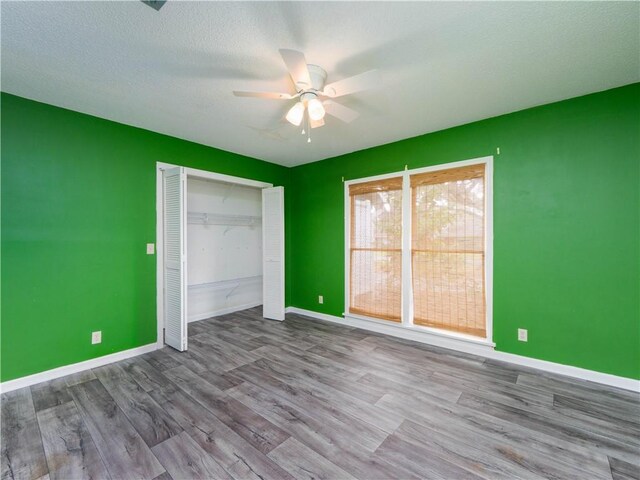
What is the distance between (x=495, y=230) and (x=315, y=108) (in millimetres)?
2364

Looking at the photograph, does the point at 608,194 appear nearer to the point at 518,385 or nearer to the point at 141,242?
the point at 518,385

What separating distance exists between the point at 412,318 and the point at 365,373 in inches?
48.2

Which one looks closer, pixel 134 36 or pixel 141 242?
pixel 134 36

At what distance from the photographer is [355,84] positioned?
6.16 feet

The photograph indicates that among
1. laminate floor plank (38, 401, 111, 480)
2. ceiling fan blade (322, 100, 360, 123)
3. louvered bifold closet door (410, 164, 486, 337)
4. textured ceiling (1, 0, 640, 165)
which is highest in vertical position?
textured ceiling (1, 0, 640, 165)

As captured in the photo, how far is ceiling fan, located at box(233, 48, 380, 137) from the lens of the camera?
5.66 ft

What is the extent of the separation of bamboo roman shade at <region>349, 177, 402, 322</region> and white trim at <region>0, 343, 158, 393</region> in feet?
9.30

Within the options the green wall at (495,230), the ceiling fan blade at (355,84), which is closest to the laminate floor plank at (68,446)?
the green wall at (495,230)

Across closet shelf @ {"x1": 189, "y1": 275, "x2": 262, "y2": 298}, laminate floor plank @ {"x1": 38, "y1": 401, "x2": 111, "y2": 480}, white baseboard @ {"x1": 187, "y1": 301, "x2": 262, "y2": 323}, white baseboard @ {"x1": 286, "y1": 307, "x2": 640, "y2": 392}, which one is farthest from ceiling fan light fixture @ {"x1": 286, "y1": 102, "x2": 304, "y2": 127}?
white baseboard @ {"x1": 187, "y1": 301, "x2": 262, "y2": 323}

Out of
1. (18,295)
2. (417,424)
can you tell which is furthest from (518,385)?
(18,295)

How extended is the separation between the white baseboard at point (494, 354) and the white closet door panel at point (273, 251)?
2.91 feet

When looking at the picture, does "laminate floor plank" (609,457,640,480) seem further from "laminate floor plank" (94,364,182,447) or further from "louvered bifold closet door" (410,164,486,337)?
"laminate floor plank" (94,364,182,447)

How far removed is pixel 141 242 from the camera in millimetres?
3207

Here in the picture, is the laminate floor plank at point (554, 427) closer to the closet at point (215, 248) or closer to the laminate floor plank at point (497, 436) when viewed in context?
the laminate floor plank at point (497, 436)
